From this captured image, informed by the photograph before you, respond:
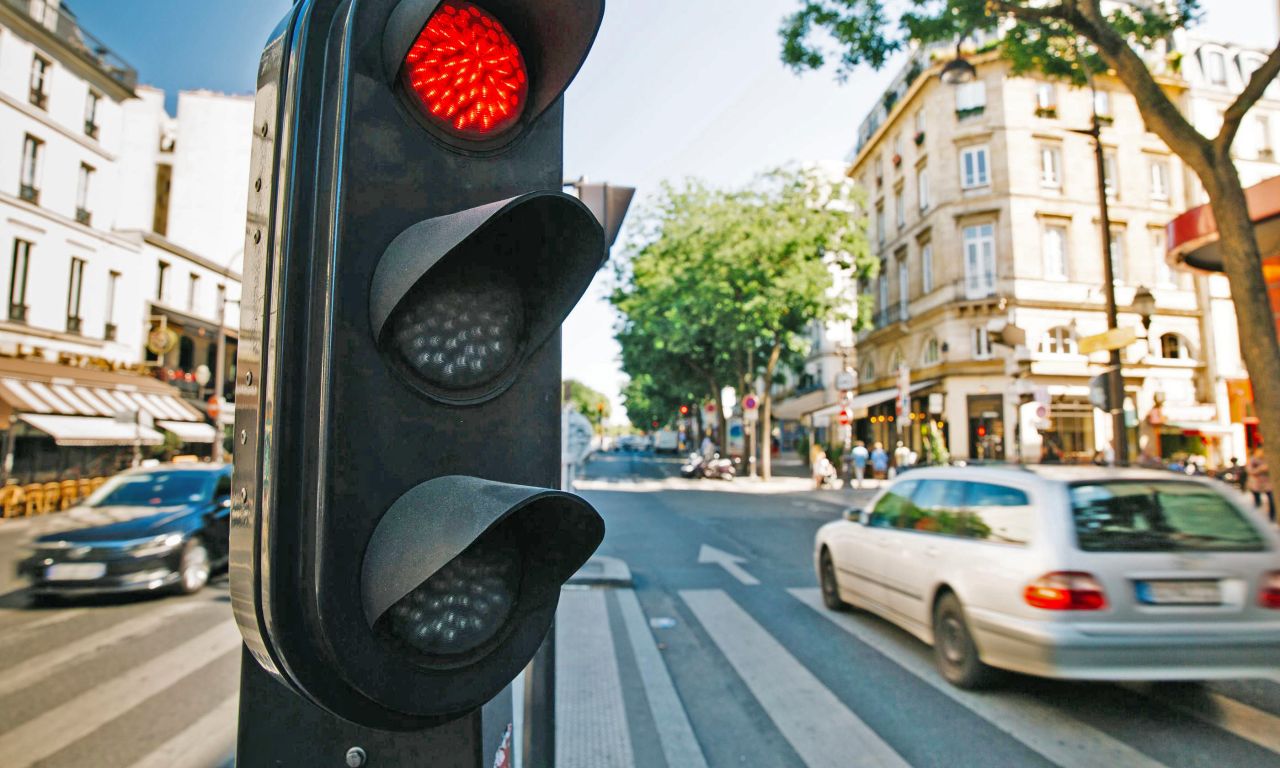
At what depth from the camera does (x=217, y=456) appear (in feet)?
82.6

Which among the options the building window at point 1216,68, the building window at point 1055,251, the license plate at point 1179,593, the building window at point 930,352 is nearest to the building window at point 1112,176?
the building window at point 1055,251

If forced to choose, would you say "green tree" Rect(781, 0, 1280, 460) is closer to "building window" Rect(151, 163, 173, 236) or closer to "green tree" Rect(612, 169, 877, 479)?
"building window" Rect(151, 163, 173, 236)

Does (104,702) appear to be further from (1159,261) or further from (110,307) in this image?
(1159,261)

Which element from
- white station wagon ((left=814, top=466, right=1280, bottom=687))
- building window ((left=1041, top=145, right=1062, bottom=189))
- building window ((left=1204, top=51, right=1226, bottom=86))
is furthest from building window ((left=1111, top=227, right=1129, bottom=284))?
white station wagon ((left=814, top=466, right=1280, bottom=687))

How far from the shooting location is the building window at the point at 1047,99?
103 feet

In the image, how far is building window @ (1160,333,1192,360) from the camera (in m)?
32.1

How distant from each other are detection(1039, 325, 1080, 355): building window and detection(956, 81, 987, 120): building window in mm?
10124

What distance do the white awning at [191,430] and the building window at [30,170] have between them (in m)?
25.0

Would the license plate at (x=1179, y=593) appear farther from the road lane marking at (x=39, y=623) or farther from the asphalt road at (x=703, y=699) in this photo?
the road lane marking at (x=39, y=623)

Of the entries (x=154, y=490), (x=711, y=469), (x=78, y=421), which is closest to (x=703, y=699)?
(x=154, y=490)

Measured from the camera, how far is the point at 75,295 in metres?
6.09

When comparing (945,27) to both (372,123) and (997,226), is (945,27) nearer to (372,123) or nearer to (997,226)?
(372,123)

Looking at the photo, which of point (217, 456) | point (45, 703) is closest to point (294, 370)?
point (45, 703)

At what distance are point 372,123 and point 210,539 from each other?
9.06 m
